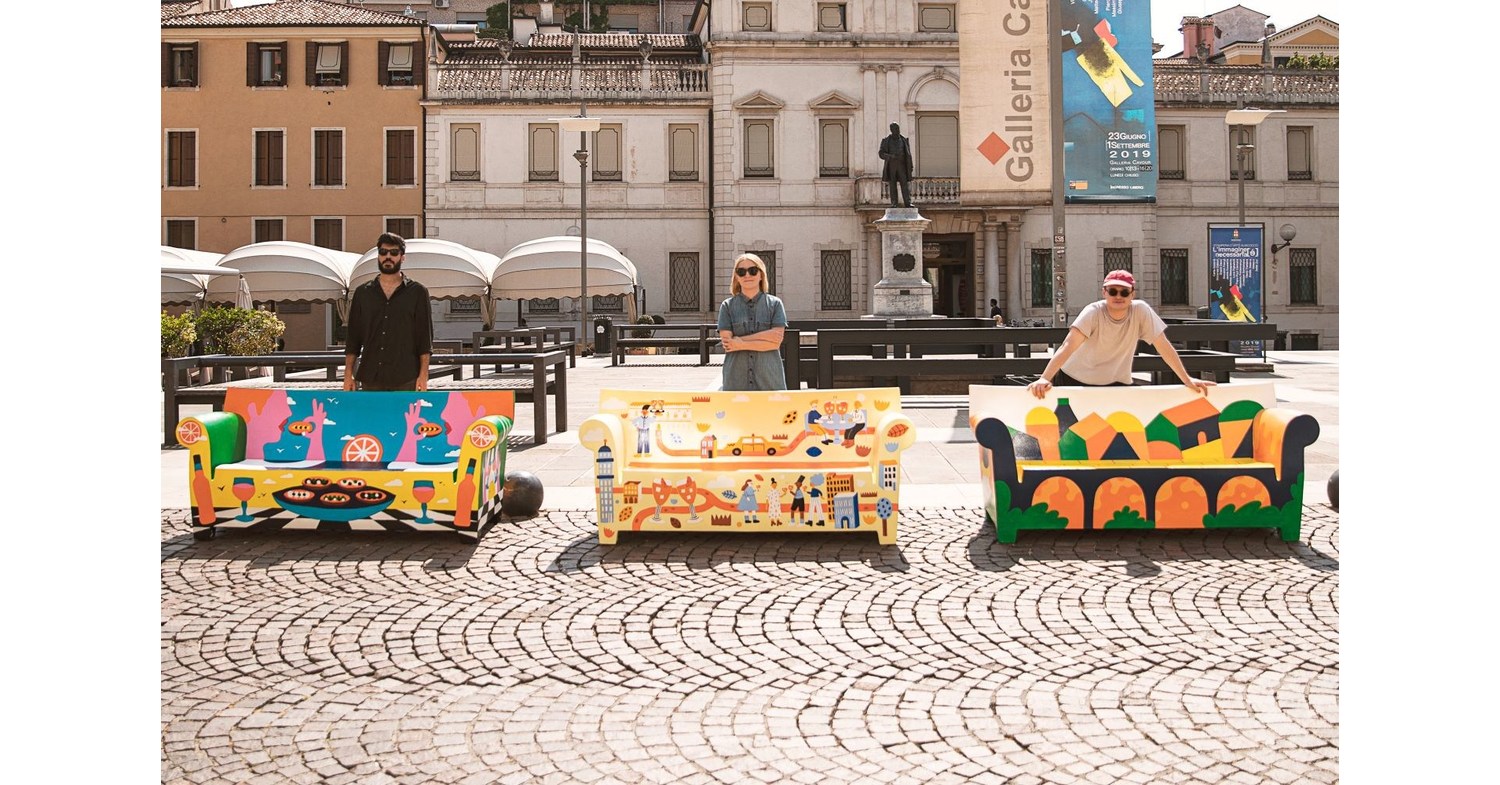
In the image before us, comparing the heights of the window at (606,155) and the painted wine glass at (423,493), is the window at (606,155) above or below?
above

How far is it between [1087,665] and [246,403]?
214 inches

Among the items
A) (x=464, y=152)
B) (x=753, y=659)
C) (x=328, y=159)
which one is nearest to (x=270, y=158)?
(x=328, y=159)

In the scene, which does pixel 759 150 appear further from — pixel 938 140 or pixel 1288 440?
pixel 1288 440

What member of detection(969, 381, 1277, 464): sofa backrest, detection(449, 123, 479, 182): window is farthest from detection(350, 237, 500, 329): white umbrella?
detection(969, 381, 1277, 464): sofa backrest

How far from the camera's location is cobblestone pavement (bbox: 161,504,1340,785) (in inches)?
156

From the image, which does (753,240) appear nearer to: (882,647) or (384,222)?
(384,222)

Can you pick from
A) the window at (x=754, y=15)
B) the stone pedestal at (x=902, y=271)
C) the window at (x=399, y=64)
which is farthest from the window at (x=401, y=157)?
the stone pedestal at (x=902, y=271)

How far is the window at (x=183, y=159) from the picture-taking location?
3962 centimetres

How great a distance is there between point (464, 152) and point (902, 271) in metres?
19.3

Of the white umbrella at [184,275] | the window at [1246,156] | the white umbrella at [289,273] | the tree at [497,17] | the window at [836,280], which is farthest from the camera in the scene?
the tree at [497,17]

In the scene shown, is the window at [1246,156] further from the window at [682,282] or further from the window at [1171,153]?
the window at [682,282]

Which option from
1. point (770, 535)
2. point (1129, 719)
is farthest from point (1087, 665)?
point (770, 535)

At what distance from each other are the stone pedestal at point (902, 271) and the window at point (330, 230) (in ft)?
68.3

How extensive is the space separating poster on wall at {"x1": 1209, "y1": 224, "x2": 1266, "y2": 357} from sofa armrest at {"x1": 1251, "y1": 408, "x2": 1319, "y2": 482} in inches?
1021
